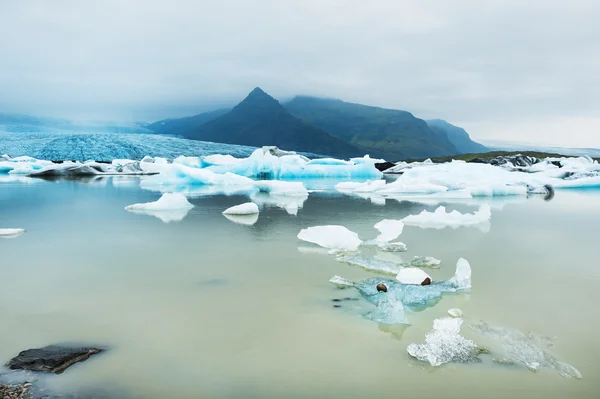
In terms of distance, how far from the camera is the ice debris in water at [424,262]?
16.1 feet

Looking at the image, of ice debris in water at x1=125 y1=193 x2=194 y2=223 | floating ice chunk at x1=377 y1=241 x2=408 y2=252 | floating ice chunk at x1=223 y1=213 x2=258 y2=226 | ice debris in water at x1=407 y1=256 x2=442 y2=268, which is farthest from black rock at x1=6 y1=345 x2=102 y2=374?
ice debris in water at x1=125 y1=193 x2=194 y2=223

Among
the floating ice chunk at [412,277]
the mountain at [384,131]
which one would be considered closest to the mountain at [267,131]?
the mountain at [384,131]

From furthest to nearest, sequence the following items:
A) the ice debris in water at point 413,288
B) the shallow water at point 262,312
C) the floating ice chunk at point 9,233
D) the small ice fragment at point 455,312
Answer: the floating ice chunk at point 9,233 < the ice debris in water at point 413,288 < the small ice fragment at point 455,312 < the shallow water at point 262,312

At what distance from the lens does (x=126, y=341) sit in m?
2.89

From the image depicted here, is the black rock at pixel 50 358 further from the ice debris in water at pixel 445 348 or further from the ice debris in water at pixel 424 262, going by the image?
the ice debris in water at pixel 424 262

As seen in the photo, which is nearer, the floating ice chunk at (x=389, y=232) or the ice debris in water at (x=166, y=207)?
the floating ice chunk at (x=389, y=232)

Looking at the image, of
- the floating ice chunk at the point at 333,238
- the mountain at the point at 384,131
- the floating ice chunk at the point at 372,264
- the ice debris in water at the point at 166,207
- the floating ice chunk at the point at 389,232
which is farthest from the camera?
the mountain at the point at 384,131

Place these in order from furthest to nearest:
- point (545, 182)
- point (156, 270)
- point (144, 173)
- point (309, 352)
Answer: point (144, 173) < point (545, 182) < point (156, 270) < point (309, 352)

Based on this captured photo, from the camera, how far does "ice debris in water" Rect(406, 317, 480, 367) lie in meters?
2.64

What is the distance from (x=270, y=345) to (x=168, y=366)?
2.09ft

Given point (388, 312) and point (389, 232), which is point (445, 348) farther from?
point (389, 232)

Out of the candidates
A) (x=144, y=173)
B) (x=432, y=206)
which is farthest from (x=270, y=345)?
(x=144, y=173)

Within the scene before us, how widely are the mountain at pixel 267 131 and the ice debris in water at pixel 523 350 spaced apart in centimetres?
14286

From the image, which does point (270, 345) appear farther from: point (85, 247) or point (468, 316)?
point (85, 247)
